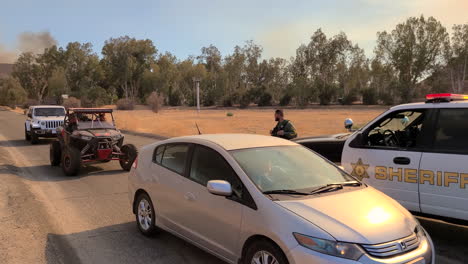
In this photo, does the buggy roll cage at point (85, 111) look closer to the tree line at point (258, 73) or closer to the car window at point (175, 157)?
the car window at point (175, 157)

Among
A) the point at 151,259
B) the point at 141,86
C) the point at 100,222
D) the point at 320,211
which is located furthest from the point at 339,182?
the point at 141,86

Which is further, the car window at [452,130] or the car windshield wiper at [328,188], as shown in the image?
the car window at [452,130]

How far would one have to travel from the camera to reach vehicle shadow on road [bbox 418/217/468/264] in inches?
191

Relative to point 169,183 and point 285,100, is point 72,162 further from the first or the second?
point 285,100

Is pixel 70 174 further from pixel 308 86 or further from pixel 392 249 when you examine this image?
pixel 308 86

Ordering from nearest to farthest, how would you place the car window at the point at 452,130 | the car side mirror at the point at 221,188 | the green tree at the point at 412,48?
the car side mirror at the point at 221,188
the car window at the point at 452,130
the green tree at the point at 412,48

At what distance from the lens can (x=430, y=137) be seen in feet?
16.8

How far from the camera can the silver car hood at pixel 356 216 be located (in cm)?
326

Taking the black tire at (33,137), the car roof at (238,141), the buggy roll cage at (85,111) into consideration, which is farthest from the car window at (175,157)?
the black tire at (33,137)

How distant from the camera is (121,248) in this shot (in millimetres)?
5199

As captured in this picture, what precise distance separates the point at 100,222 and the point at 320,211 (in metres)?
4.11

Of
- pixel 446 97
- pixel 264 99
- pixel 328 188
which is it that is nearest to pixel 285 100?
pixel 264 99

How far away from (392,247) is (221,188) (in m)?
1.55

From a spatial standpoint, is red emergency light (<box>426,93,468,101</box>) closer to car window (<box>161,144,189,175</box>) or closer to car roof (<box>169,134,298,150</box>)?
car roof (<box>169,134,298,150</box>)
